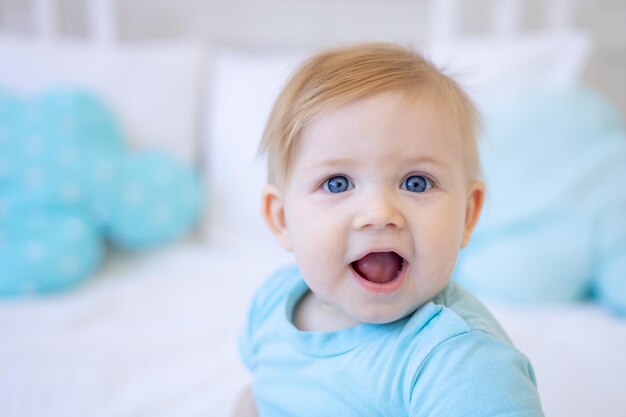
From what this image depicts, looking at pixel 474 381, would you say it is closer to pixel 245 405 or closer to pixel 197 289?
pixel 245 405

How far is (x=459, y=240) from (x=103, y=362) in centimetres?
69

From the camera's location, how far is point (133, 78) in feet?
4.72

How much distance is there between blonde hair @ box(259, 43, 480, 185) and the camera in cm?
54

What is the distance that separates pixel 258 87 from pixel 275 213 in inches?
33.4

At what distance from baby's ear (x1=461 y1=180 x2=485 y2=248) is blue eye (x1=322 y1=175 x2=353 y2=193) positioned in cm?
14

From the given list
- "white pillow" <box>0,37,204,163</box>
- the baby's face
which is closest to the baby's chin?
the baby's face

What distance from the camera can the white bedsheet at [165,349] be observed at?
825 millimetres

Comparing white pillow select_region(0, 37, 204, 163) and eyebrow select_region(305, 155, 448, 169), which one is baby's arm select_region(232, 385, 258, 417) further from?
white pillow select_region(0, 37, 204, 163)

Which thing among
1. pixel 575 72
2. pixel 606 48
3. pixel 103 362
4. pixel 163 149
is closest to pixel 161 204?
pixel 163 149

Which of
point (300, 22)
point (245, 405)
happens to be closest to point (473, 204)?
point (245, 405)

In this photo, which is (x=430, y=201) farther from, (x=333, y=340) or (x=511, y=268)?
(x=511, y=268)

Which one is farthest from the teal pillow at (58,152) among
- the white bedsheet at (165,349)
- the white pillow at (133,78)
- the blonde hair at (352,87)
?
the blonde hair at (352,87)

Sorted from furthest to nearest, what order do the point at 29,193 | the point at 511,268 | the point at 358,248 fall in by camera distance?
1. the point at 29,193
2. the point at 511,268
3. the point at 358,248

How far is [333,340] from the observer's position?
0.59 m
